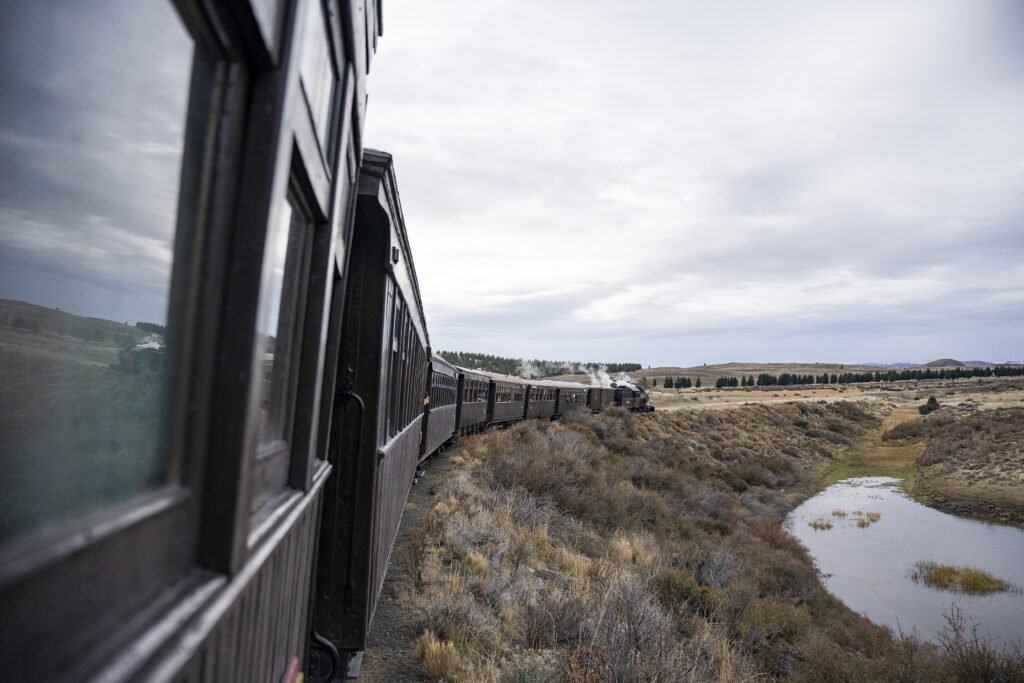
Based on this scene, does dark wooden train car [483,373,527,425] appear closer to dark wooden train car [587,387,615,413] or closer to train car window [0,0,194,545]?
dark wooden train car [587,387,615,413]

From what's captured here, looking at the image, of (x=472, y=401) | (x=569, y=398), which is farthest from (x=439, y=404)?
(x=569, y=398)

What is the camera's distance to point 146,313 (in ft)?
3.90

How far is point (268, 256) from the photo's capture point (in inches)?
46.1

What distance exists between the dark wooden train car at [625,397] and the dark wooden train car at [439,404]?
28.1 m

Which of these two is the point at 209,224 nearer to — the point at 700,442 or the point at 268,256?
the point at 268,256

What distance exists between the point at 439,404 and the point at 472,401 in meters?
5.41

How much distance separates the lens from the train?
90cm

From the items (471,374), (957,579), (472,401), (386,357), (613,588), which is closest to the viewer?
(386,357)

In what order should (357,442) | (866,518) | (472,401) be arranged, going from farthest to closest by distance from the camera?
1. (866,518)
2. (472,401)
3. (357,442)

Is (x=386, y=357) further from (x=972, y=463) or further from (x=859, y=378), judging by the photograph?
(x=859, y=378)

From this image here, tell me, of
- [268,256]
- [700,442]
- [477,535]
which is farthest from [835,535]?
[268,256]

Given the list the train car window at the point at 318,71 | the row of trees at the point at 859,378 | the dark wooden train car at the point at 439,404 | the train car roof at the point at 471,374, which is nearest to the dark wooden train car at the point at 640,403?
the train car roof at the point at 471,374

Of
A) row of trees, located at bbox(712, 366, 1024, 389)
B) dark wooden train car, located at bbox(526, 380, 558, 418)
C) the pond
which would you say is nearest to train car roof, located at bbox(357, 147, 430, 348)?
the pond

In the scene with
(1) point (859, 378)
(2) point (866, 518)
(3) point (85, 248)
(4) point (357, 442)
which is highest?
(1) point (859, 378)
